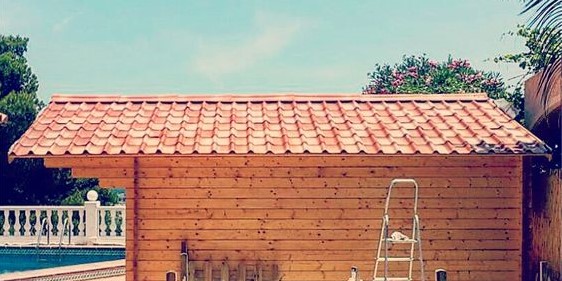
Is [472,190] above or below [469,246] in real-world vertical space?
above

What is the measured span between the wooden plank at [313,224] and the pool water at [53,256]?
7.05 meters

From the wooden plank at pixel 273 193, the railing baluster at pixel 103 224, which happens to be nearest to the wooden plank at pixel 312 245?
the wooden plank at pixel 273 193

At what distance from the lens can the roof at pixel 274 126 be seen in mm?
7828

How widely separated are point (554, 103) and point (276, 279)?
14.5 feet

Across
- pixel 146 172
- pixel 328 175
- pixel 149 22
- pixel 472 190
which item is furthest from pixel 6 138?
pixel 472 190

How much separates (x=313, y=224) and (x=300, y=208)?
28 centimetres

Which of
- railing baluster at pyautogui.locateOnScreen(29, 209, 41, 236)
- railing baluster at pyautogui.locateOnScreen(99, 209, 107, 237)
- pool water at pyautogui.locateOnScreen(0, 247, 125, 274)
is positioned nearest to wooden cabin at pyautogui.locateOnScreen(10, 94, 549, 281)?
pool water at pyautogui.locateOnScreen(0, 247, 125, 274)

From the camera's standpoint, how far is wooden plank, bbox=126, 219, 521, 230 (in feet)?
27.2

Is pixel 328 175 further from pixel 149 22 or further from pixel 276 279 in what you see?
pixel 149 22

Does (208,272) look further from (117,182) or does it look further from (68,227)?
(68,227)

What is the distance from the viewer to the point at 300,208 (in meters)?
8.34

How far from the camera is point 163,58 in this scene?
25.4 metres

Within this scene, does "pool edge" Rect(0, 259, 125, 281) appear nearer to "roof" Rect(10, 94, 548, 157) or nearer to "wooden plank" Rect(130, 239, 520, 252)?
"roof" Rect(10, 94, 548, 157)

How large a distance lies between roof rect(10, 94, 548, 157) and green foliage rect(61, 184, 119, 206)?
1171cm
